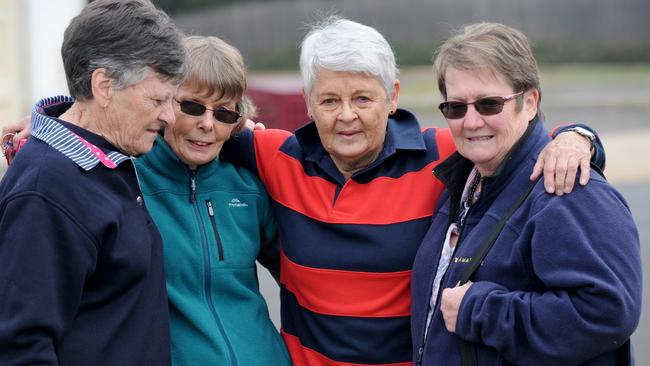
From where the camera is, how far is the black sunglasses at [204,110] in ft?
10.3

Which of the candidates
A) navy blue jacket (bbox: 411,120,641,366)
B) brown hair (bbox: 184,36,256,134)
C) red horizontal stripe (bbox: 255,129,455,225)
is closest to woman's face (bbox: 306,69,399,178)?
red horizontal stripe (bbox: 255,129,455,225)

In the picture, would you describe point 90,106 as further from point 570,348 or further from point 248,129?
point 570,348

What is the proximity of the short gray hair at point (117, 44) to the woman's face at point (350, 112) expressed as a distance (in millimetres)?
789

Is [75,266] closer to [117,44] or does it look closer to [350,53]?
[117,44]

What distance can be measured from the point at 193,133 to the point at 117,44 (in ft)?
2.55

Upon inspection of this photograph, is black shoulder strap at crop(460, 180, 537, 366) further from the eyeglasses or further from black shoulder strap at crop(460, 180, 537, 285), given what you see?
the eyeglasses

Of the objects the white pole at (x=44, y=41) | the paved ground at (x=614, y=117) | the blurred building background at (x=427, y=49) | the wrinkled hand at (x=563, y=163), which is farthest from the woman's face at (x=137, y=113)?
the white pole at (x=44, y=41)

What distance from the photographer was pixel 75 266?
225cm

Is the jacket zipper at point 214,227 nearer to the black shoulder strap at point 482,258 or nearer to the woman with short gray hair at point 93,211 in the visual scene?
the woman with short gray hair at point 93,211

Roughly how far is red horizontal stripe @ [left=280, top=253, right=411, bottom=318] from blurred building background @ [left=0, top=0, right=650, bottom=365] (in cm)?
770

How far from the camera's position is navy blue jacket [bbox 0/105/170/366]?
2193mm

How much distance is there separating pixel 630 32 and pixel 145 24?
108 ft

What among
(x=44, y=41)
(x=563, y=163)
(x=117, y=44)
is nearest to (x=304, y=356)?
(x=563, y=163)

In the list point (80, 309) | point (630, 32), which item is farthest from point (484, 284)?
point (630, 32)
